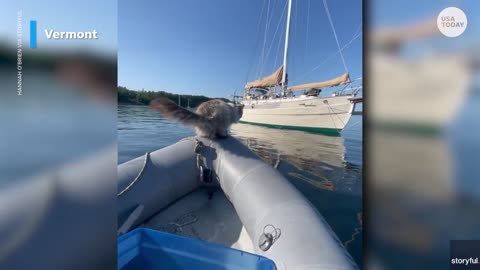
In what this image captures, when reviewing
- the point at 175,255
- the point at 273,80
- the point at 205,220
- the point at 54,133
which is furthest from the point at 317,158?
the point at 54,133

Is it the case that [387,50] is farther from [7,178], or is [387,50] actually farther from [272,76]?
[272,76]

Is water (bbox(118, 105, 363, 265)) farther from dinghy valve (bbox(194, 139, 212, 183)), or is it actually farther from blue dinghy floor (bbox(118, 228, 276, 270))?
blue dinghy floor (bbox(118, 228, 276, 270))

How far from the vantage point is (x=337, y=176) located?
231 cm

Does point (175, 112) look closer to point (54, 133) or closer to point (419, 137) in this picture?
point (54, 133)

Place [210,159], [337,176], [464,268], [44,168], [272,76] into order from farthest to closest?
[272,76] → [337,176] → [210,159] → [464,268] → [44,168]

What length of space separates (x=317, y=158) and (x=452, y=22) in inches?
107

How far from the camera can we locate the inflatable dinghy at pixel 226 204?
0.77 meters

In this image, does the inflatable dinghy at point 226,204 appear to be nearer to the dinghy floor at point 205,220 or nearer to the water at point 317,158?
the dinghy floor at point 205,220

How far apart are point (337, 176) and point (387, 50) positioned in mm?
1973

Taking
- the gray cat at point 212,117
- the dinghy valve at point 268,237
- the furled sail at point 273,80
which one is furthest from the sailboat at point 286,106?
the dinghy valve at point 268,237

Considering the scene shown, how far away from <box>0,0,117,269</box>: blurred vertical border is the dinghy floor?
76 centimetres

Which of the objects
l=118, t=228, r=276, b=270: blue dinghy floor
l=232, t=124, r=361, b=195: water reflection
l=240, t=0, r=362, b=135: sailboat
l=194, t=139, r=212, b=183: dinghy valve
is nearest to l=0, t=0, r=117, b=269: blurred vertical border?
l=118, t=228, r=276, b=270: blue dinghy floor

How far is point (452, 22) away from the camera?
0.49m

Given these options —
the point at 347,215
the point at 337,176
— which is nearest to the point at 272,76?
the point at 337,176
